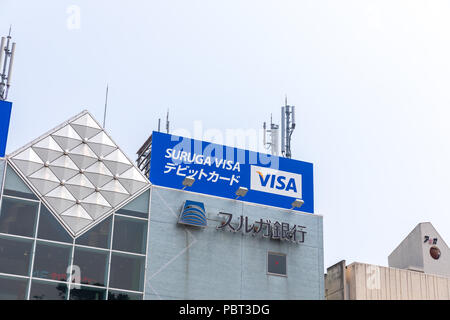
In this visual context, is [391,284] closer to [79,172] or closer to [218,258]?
[218,258]

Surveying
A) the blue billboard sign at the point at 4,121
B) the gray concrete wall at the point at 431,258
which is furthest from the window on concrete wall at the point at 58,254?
the gray concrete wall at the point at 431,258

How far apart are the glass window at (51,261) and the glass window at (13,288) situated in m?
0.83

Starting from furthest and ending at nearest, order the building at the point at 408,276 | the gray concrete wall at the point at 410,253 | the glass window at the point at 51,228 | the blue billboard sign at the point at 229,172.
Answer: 1. the gray concrete wall at the point at 410,253
2. the building at the point at 408,276
3. the blue billboard sign at the point at 229,172
4. the glass window at the point at 51,228

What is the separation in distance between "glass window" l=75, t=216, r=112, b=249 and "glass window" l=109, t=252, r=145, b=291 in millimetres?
857

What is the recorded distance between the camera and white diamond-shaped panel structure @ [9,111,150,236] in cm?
4512

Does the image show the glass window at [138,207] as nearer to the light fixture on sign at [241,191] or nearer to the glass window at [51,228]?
the glass window at [51,228]

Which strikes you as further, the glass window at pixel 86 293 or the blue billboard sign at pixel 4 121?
the blue billboard sign at pixel 4 121

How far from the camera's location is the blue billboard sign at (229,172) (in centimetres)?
4922

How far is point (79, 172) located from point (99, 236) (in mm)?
3808

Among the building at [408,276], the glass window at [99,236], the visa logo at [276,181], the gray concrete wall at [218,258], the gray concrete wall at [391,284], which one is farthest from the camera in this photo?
the building at [408,276]

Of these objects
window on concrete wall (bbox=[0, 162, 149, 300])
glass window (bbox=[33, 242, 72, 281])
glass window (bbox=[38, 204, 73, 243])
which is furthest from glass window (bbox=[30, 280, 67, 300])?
glass window (bbox=[38, 204, 73, 243])

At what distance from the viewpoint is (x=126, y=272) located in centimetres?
4556

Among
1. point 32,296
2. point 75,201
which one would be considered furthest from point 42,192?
point 32,296

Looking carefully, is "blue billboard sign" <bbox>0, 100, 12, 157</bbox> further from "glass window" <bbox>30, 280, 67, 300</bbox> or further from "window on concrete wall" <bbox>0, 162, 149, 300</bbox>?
"glass window" <bbox>30, 280, 67, 300</bbox>
